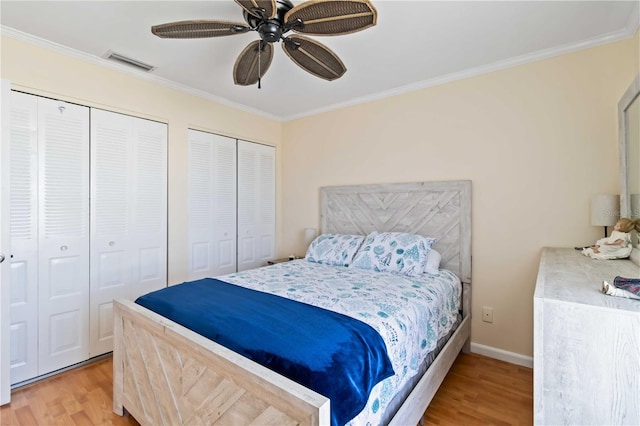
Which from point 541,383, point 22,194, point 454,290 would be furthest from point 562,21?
point 22,194

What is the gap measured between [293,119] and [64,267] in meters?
2.88

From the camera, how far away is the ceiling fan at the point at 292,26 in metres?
1.40

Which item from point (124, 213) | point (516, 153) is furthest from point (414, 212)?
point (124, 213)

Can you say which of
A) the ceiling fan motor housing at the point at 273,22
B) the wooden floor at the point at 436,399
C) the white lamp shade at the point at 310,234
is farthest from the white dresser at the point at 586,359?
the white lamp shade at the point at 310,234

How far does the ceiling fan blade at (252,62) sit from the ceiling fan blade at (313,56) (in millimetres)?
137

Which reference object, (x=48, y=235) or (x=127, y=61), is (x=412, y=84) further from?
(x=48, y=235)

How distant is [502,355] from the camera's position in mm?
2539

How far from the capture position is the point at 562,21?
6.51ft

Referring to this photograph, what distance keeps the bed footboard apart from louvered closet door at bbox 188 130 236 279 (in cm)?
147

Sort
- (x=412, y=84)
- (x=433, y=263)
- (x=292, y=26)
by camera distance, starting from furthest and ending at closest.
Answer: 1. (x=412, y=84)
2. (x=433, y=263)
3. (x=292, y=26)

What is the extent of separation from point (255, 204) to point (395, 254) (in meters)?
1.98

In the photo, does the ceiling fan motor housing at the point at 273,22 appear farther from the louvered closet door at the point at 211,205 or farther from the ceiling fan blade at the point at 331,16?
the louvered closet door at the point at 211,205

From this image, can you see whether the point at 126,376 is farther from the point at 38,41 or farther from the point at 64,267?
the point at 38,41

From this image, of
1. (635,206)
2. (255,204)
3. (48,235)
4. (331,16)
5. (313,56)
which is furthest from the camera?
(255,204)
